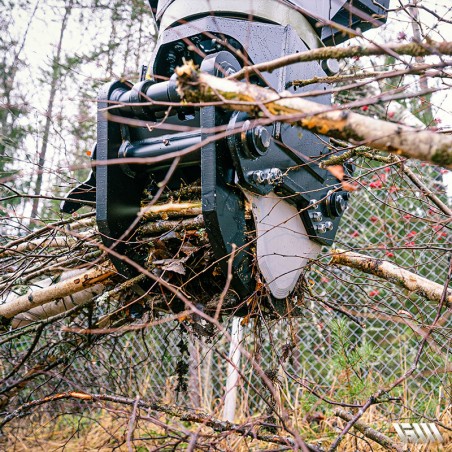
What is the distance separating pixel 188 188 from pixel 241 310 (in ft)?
1.68

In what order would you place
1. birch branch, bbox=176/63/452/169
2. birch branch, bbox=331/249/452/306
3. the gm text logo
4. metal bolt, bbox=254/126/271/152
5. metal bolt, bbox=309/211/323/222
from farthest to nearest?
the gm text logo → birch branch, bbox=331/249/452/306 → metal bolt, bbox=309/211/323/222 → metal bolt, bbox=254/126/271/152 → birch branch, bbox=176/63/452/169

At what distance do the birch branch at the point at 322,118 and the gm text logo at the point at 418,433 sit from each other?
5.89ft

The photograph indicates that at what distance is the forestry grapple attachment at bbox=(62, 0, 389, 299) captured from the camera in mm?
1704

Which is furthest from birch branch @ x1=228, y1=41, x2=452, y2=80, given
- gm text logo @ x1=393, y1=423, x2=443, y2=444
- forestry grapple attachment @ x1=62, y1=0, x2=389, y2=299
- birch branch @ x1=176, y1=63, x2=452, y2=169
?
gm text logo @ x1=393, y1=423, x2=443, y2=444

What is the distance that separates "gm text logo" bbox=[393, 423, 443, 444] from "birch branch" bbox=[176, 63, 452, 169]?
5.89 ft

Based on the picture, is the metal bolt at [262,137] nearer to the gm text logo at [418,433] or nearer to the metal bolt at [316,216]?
the metal bolt at [316,216]

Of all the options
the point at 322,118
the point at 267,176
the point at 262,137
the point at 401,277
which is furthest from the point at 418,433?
the point at 322,118

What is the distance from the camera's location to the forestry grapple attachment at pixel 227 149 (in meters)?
1.70

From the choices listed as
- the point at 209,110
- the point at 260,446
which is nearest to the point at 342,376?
the point at 260,446

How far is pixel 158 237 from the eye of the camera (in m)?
1.98

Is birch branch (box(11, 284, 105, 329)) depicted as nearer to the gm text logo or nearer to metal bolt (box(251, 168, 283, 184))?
metal bolt (box(251, 168, 283, 184))

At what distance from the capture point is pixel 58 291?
2.29 m

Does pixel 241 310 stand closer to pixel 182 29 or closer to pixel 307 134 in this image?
pixel 307 134

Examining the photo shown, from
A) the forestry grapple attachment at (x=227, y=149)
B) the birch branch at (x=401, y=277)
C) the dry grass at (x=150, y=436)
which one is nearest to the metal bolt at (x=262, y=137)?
the forestry grapple attachment at (x=227, y=149)
